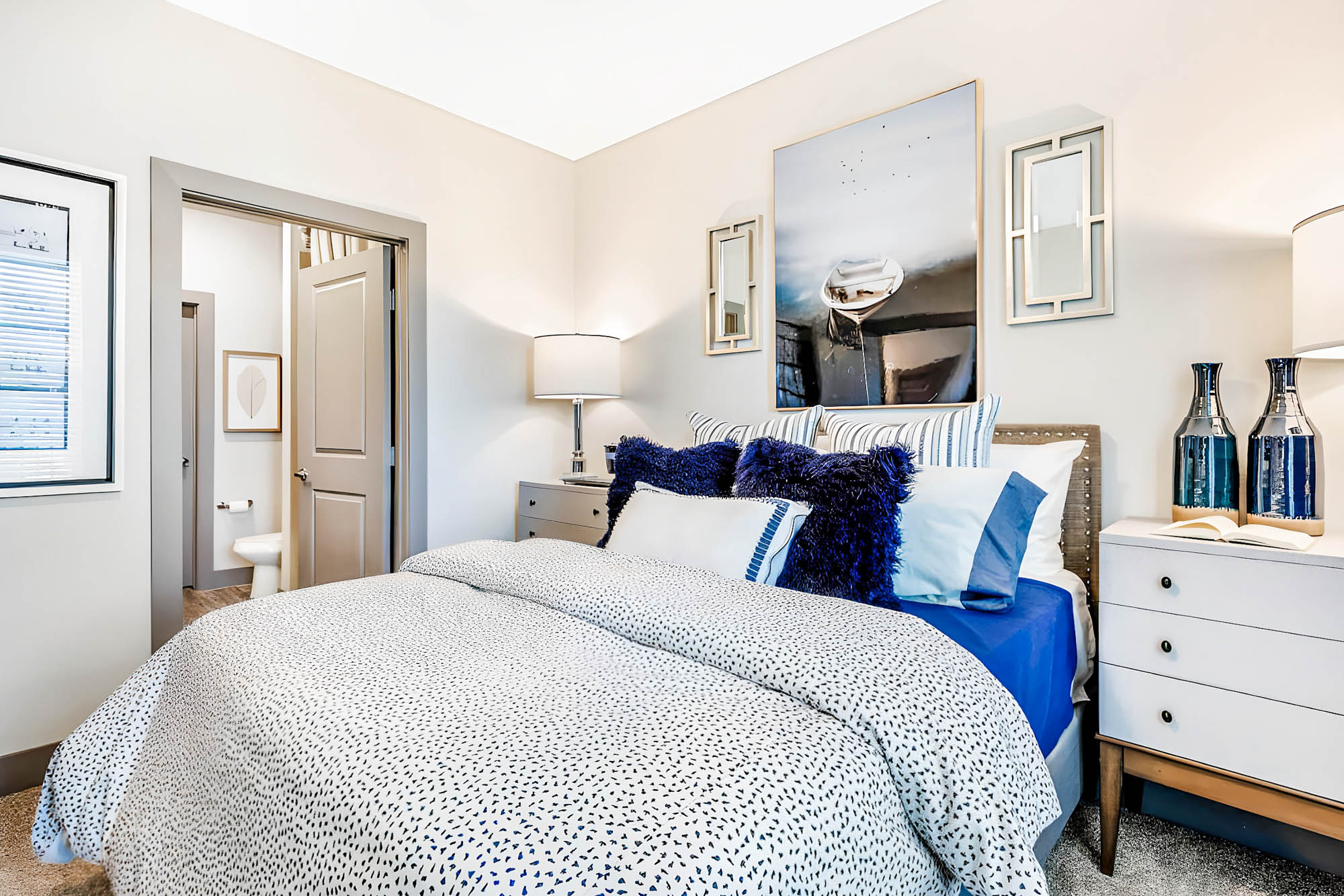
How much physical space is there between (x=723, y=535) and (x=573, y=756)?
0.89 meters

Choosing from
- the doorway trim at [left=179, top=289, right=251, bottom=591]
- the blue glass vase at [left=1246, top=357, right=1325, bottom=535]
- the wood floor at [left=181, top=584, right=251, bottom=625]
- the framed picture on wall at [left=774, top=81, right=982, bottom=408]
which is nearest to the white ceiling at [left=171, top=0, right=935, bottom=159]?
the framed picture on wall at [left=774, top=81, right=982, bottom=408]

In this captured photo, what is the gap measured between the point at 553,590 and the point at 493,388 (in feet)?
6.89

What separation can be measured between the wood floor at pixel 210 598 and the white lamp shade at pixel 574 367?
2.37m

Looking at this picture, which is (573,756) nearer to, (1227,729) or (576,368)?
(1227,729)

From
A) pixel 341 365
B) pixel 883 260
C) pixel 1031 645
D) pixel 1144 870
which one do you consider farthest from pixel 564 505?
pixel 1144 870

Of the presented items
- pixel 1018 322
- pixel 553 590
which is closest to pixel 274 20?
pixel 553 590

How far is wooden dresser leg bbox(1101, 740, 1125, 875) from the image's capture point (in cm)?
159

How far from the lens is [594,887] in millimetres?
632

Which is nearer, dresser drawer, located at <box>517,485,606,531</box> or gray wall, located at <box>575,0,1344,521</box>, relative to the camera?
gray wall, located at <box>575,0,1344,521</box>

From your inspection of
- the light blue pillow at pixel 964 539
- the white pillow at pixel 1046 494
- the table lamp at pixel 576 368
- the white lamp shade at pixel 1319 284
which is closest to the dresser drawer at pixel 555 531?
the table lamp at pixel 576 368

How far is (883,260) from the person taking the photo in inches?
97.5

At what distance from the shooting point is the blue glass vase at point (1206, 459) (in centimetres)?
173

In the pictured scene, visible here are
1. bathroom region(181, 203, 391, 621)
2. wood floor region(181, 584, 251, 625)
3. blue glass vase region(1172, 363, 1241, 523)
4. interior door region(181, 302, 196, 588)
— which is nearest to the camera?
blue glass vase region(1172, 363, 1241, 523)

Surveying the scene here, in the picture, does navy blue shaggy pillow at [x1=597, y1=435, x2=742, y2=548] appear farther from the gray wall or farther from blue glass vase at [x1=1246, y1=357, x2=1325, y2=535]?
blue glass vase at [x1=1246, y1=357, x2=1325, y2=535]
